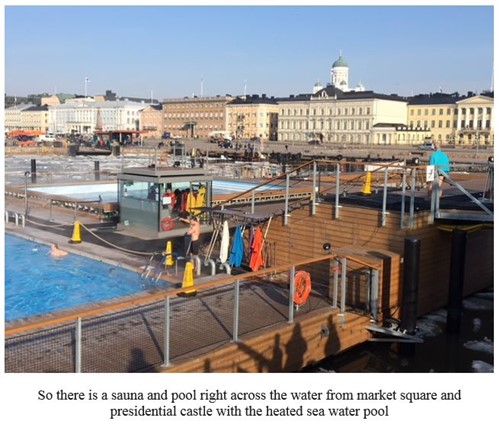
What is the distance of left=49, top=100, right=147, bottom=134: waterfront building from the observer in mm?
154000

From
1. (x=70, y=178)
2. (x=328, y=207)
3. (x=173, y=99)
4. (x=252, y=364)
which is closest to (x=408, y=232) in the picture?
(x=328, y=207)

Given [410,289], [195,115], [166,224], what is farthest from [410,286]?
[195,115]

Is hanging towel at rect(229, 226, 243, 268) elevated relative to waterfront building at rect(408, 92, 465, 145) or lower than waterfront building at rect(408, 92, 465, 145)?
lower

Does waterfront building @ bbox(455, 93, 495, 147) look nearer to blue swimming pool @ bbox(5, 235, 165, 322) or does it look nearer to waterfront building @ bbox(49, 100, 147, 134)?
waterfront building @ bbox(49, 100, 147, 134)

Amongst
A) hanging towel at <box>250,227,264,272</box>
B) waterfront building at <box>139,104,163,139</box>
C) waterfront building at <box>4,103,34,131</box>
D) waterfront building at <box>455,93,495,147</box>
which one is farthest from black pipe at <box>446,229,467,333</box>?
waterfront building at <box>4,103,34,131</box>

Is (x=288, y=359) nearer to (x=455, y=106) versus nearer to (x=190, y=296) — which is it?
(x=190, y=296)

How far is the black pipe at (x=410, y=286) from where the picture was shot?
10.7 metres

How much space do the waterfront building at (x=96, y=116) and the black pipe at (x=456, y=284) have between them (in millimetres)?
145690

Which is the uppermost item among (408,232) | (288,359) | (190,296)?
(408,232)

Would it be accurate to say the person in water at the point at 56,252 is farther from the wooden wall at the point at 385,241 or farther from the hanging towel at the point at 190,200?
the wooden wall at the point at 385,241

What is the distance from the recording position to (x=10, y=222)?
731 inches

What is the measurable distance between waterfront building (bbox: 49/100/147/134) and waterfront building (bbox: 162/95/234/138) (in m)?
9.48

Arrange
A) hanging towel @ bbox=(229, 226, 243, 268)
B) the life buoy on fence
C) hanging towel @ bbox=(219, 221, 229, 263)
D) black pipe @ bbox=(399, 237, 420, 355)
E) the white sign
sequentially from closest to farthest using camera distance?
1. black pipe @ bbox=(399, 237, 420, 355)
2. the white sign
3. hanging towel @ bbox=(219, 221, 229, 263)
4. hanging towel @ bbox=(229, 226, 243, 268)
5. the life buoy on fence
